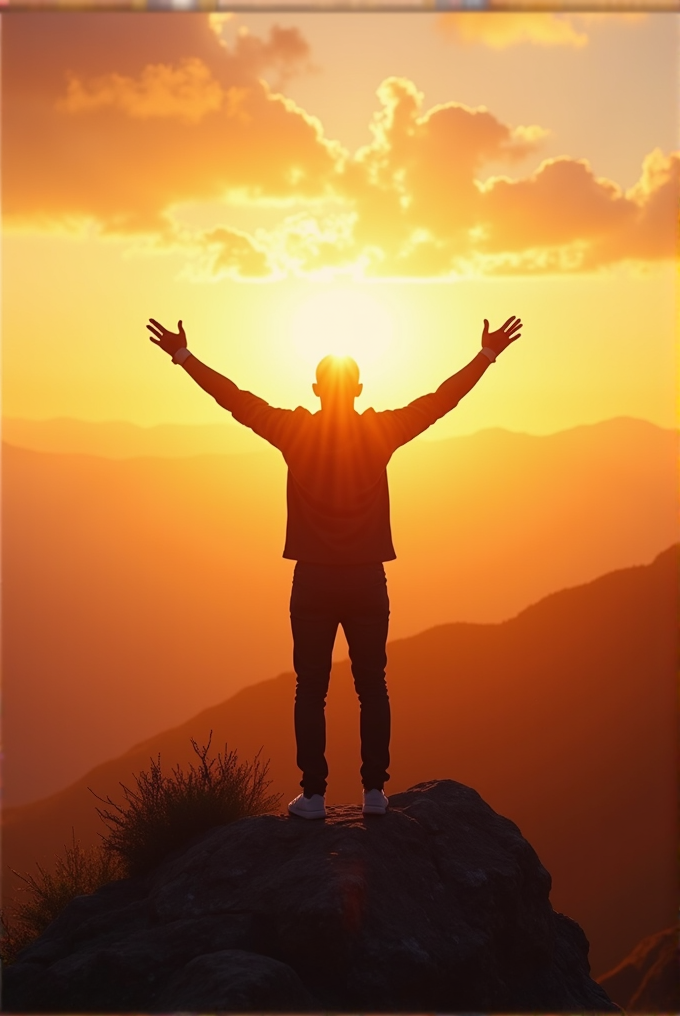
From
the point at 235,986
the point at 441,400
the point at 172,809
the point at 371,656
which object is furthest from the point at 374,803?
the point at 441,400

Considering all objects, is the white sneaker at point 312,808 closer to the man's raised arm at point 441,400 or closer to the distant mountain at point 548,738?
the man's raised arm at point 441,400

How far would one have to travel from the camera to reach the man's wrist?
664 cm

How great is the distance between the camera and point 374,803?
6711 millimetres

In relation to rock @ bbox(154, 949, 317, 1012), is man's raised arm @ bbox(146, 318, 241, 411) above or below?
above

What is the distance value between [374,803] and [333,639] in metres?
1.25

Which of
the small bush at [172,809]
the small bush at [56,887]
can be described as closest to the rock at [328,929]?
the small bush at [172,809]

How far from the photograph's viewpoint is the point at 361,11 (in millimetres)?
6648

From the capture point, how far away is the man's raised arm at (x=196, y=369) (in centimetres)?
654

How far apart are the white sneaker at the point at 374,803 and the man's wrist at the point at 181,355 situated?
3.27 metres

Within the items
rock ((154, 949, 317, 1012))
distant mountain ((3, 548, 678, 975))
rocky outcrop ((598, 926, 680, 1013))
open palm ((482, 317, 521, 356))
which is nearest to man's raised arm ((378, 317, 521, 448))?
open palm ((482, 317, 521, 356))

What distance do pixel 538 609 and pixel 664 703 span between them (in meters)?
24.3

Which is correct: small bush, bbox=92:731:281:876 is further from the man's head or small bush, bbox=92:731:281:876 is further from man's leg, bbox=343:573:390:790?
the man's head

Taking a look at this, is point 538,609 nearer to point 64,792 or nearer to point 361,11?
point 64,792

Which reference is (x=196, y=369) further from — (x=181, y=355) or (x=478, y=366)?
(x=478, y=366)
